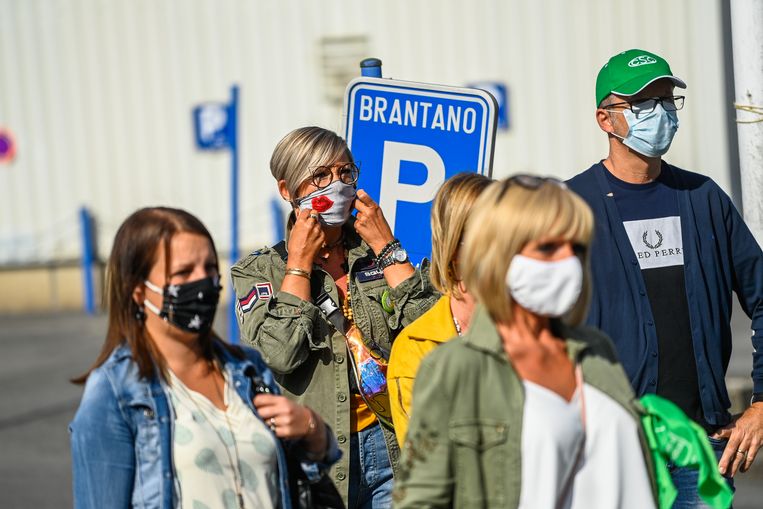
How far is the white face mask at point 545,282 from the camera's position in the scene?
2418 mm

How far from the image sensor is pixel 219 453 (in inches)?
106

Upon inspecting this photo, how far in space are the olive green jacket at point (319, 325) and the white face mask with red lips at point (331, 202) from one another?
0.51 feet

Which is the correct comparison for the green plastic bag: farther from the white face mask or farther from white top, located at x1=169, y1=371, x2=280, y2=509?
white top, located at x1=169, y1=371, x2=280, y2=509

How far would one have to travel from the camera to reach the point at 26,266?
55.9 feet

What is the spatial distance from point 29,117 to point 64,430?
8.62 m

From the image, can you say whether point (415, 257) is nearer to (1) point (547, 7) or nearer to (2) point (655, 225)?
(2) point (655, 225)

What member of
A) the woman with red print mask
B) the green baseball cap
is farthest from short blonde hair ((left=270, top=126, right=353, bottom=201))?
the green baseball cap

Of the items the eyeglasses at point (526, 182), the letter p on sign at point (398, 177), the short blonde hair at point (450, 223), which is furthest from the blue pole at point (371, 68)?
the eyeglasses at point (526, 182)

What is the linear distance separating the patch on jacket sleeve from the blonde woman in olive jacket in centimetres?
141

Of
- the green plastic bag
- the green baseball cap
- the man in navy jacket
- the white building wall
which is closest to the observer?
the green plastic bag

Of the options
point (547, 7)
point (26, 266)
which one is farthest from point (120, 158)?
point (547, 7)

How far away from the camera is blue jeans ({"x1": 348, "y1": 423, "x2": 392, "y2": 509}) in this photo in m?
3.70

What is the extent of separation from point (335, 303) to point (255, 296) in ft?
0.86

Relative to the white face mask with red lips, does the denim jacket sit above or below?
below
